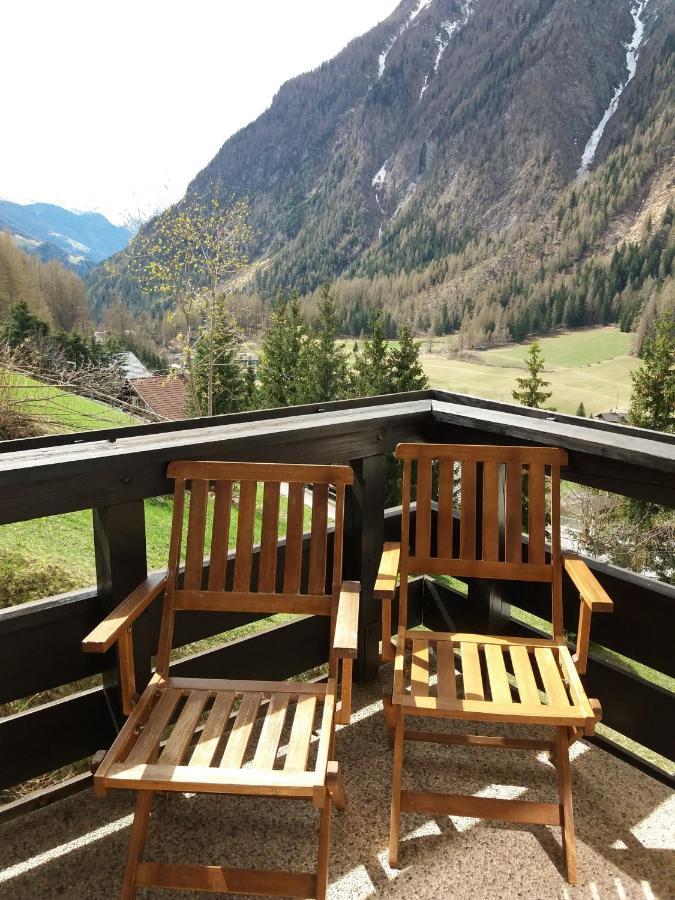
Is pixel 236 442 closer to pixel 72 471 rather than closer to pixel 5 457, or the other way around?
pixel 72 471

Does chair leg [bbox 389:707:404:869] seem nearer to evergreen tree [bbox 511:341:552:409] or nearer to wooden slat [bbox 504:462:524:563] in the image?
wooden slat [bbox 504:462:524:563]

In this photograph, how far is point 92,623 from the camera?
1628mm

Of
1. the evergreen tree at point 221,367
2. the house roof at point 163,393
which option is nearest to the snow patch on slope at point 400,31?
the evergreen tree at point 221,367

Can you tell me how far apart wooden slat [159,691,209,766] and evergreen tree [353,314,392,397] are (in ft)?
77.8

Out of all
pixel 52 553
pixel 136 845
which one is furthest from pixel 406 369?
pixel 136 845

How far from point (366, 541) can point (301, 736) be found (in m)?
0.83

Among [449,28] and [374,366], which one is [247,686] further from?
[449,28]

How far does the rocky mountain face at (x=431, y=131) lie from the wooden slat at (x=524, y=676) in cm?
3186

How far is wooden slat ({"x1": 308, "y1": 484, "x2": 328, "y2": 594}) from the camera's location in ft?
5.63

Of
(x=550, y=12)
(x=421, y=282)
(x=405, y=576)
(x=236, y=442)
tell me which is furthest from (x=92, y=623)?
(x=550, y=12)

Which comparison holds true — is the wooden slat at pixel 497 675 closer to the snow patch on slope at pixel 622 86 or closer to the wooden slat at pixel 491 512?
the wooden slat at pixel 491 512

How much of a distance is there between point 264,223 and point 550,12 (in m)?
35.2

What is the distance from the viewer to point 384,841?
62.1 inches

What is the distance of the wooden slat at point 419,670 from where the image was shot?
156 centimetres
